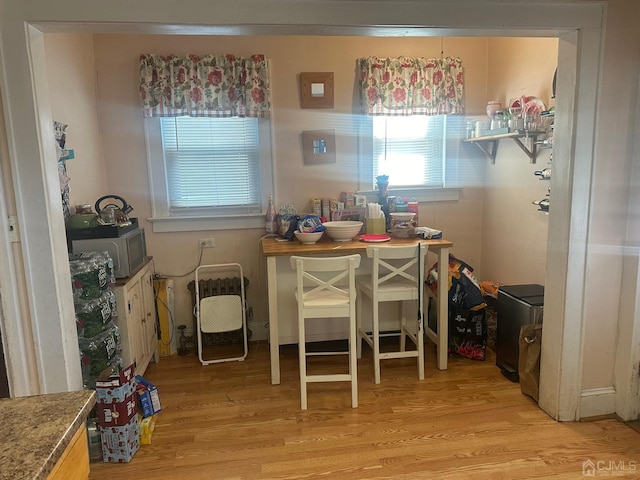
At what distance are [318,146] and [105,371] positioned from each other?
2.23 meters

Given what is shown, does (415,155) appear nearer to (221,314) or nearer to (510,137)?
(510,137)

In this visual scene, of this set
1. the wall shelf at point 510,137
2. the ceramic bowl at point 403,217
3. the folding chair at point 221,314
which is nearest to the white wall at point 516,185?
the wall shelf at point 510,137

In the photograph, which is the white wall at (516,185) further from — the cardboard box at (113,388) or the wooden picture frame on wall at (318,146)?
the cardboard box at (113,388)

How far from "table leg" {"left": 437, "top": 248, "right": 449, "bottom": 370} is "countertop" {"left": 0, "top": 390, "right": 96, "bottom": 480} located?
2423 mm

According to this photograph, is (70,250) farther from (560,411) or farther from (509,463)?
(560,411)

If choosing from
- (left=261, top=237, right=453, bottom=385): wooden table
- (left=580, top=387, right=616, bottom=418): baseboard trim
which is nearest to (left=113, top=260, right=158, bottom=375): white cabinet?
(left=261, top=237, right=453, bottom=385): wooden table


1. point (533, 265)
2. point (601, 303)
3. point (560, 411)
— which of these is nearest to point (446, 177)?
point (533, 265)

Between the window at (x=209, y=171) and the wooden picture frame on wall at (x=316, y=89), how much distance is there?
373mm

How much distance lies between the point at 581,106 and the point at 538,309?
4.02 feet

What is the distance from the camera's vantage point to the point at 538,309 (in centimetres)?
273

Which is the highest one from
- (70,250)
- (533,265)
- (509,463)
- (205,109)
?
(205,109)

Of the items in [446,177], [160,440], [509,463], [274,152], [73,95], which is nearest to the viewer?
[509,463]

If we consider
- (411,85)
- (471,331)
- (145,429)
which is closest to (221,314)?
(145,429)

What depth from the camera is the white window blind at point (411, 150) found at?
3.73 m
